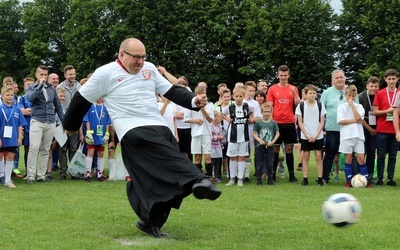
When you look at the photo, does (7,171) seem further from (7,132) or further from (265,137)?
(265,137)

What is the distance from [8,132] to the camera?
43.0ft

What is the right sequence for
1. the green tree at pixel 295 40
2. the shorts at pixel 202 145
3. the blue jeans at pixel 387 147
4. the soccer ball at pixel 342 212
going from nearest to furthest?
1. the soccer ball at pixel 342 212
2. the blue jeans at pixel 387 147
3. the shorts at pixel 202 145
4. the green tree at pixel 295 40

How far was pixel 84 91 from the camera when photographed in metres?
7.63

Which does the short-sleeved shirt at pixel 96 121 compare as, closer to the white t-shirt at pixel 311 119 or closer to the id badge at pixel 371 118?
the white t-shirt at pixel 311 119

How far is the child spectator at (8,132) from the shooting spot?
13125mm

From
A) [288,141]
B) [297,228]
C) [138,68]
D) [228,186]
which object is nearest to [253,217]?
[297,228]

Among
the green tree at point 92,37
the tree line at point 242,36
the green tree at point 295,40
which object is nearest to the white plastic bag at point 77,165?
the tree line at point 242,36

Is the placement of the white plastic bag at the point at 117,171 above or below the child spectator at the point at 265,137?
below

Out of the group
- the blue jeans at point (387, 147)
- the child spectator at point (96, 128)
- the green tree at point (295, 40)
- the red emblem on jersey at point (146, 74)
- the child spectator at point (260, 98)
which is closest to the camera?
the red emblem on jersey at point (146, 74)

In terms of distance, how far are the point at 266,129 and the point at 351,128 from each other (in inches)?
74.3

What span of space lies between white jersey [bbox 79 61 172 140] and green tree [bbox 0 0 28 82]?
195ft

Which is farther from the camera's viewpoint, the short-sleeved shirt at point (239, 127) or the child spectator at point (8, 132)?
the short-sleeved shirt at point (239, 127)

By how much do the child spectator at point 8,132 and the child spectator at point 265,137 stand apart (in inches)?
209

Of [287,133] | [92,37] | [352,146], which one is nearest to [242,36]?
[92,37]
